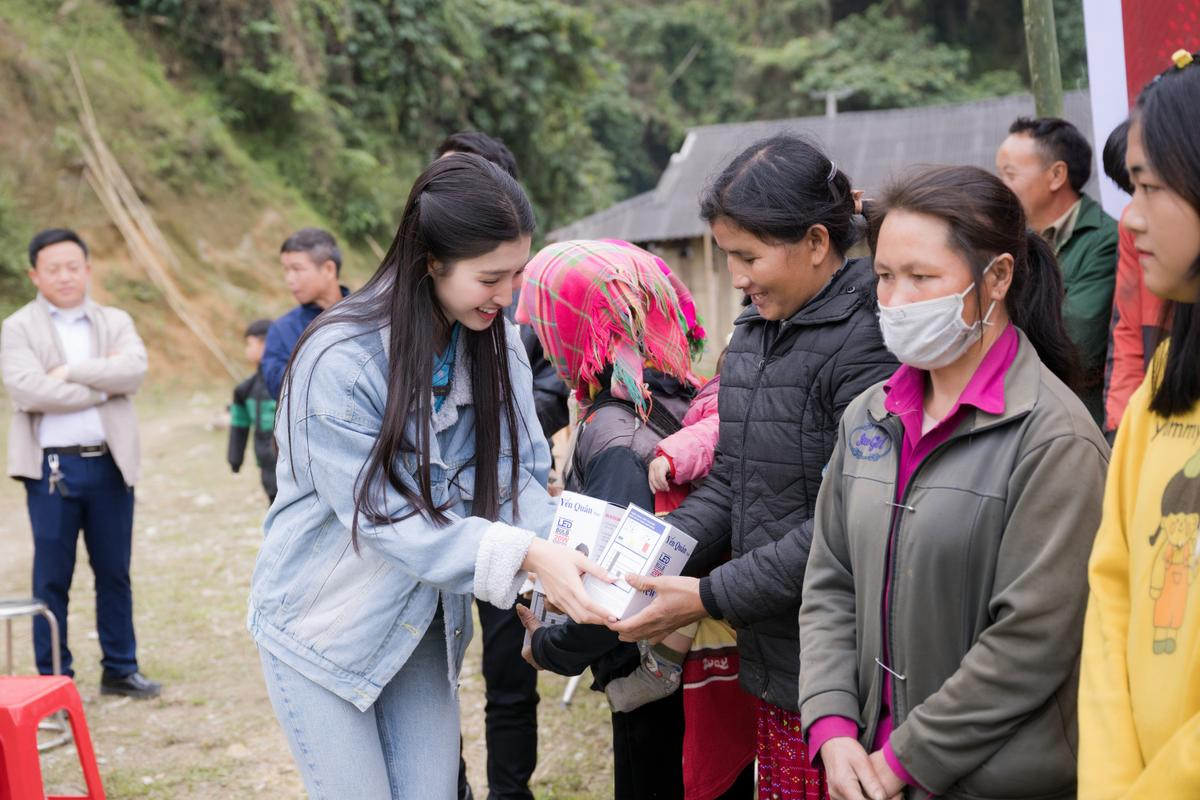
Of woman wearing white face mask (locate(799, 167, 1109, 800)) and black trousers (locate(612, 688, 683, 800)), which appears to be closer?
woman wearing white face mask (locate(799, 167, 1109, 800))

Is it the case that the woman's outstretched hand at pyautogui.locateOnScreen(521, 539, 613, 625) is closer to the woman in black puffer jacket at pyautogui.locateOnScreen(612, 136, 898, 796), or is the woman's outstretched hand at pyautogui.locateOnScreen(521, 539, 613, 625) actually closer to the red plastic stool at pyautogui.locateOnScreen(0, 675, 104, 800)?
the woman in black puffer jacket at pyautogui.locateOnScreen(612, 136, 898, 796)

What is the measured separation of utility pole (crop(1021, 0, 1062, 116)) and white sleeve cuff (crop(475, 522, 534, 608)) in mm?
2991

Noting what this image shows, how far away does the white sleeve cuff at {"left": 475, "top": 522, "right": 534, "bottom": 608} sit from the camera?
222 cm

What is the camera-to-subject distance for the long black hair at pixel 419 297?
2.24 m

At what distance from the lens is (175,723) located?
16.5 ft

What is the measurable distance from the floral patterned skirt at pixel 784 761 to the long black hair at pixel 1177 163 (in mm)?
1081

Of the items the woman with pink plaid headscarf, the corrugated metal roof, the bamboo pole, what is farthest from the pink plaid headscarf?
the corrugated metal roof

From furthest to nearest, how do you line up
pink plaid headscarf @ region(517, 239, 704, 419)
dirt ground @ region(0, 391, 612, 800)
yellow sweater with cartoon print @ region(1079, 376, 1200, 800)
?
1. dirt ground @ region(0, 391, 612, 800)
2. pink plaid headscarf @ region(517, 239, 704, 419)
3. yellow sweater with cartoon print @ region(1079, 376, 1200, 800)

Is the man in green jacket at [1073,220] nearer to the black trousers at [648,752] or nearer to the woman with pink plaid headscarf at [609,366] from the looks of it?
the woman with pink plaid headscarf at [609,366]

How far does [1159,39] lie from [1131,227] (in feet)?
6.17

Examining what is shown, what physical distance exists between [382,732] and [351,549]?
0.44m

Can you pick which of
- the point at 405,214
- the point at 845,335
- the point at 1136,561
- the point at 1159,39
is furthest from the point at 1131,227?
the point at 1159,39

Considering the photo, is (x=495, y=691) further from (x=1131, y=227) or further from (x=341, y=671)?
(x=1131, y=227)

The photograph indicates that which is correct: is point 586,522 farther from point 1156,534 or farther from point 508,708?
point 508,708
